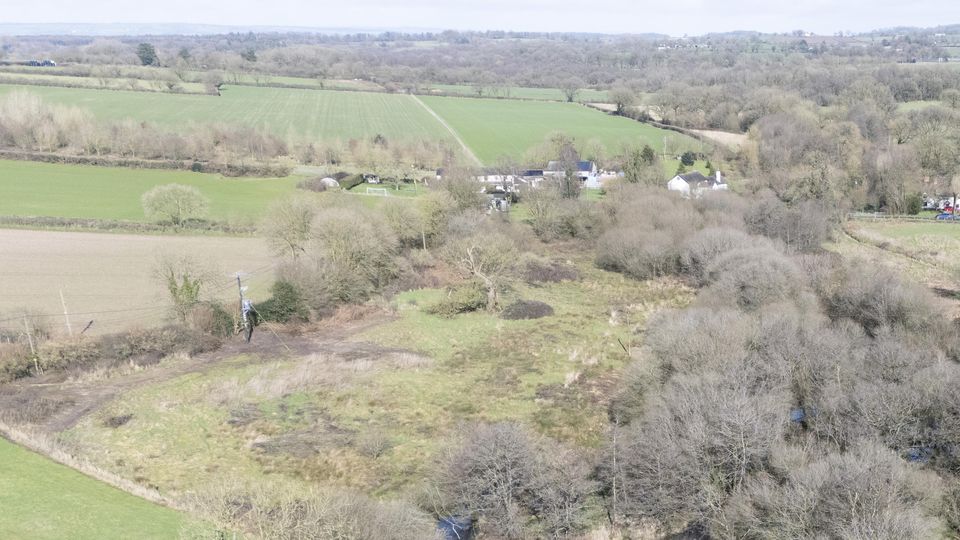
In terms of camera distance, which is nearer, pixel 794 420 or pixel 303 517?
pixel 303 517

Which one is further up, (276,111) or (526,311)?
(276,111)

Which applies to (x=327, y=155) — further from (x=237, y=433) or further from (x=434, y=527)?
(x=434, y=527)

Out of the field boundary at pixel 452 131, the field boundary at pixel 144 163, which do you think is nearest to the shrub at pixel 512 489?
the field boundary at pixel 144 163

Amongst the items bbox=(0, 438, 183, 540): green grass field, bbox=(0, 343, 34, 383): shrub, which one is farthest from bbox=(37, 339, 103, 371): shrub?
bbox=(0, 438, 183, 540): green grass field

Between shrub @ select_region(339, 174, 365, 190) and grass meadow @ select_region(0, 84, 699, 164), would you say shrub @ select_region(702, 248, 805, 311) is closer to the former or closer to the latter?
shrub @ select_region(339, 174, 365, 190)

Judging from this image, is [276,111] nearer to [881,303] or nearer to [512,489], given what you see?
[881,303]

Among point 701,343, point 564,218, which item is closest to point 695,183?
point 564,218
